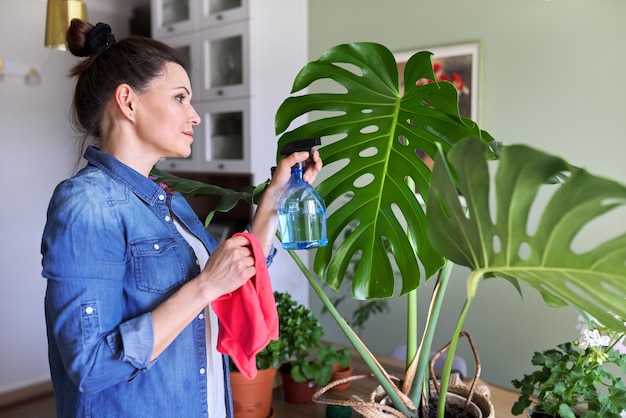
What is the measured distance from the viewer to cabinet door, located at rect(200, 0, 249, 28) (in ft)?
9.55

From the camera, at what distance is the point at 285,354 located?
150 cm

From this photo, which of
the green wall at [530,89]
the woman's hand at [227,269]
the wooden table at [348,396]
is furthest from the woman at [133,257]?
the green wall at [530,89]

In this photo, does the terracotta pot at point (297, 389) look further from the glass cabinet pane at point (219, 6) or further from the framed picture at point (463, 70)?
the glass cabinet pane at point (219, 6)

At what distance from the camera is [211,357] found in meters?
1.14

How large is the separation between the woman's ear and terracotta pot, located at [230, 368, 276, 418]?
706mm

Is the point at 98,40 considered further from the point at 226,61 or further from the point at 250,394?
the point at 226,61

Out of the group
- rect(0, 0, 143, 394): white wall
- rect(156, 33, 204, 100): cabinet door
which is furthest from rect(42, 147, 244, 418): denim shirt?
rect(0, 0, 143, 394): white wall

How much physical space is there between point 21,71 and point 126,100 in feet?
9.02

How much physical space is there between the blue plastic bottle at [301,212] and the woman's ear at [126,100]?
0.31 metres

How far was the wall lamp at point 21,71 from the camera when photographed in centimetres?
327

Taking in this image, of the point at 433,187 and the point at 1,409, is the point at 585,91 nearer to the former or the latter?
the point at 433,187

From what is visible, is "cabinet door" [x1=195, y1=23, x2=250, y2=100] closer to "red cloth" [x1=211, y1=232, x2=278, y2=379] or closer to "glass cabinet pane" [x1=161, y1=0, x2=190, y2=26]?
"glass cabinet pane" [x1=161, y1=0, x2=190, y2=26]

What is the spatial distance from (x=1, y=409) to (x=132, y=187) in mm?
2811

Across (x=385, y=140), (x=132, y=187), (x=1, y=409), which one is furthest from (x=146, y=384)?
(x=1, y=409)
